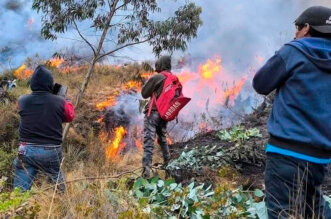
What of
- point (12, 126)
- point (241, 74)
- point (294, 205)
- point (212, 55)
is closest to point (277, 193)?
point (294, 205)

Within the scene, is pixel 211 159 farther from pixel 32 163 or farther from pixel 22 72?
pixel 22 72

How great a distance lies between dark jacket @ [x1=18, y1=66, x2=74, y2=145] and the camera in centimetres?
534

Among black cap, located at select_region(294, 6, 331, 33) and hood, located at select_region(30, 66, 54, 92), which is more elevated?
black cap, located at select_region(294, 6, 331, 33)

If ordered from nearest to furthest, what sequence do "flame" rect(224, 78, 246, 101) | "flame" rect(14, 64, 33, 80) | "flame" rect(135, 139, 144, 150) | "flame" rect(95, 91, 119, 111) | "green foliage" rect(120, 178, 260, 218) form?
"green foliage" rect(120, 178, 260, 218), "flame" rect(135, 139, 144, 150), "flame" rect(95, 91, 119, 111), "flame" rect(224, 78, 246, 101), "flame" rect(14, 64, 33, 80)

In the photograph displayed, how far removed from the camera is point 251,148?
7.21 m

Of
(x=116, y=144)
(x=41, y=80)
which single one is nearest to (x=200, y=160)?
(x=41, y=80)

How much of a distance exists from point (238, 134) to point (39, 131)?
4236 mm

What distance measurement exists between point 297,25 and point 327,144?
2.86 ft

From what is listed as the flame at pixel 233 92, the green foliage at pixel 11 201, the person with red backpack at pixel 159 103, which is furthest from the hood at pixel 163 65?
the flame at pixel 233 92

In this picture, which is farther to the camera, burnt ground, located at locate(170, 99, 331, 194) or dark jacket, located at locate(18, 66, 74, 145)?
burnt ground, located at locate(170, 99, 331, 194)

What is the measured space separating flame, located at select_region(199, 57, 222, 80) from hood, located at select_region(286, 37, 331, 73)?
1065 cm

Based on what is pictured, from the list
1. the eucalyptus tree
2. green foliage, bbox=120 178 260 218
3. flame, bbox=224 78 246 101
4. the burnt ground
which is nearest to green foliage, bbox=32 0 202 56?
the eucalyptus tree

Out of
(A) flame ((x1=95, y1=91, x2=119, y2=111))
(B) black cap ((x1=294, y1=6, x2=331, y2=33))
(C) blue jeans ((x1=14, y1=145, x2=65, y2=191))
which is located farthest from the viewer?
(A) flame ((x1=95, y1=91, x2=119, y2=111))

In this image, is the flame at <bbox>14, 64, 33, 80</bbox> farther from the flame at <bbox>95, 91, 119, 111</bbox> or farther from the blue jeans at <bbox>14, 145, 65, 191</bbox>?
the blue jeans at <bbox>14, 145, 65, 191</bbox>
